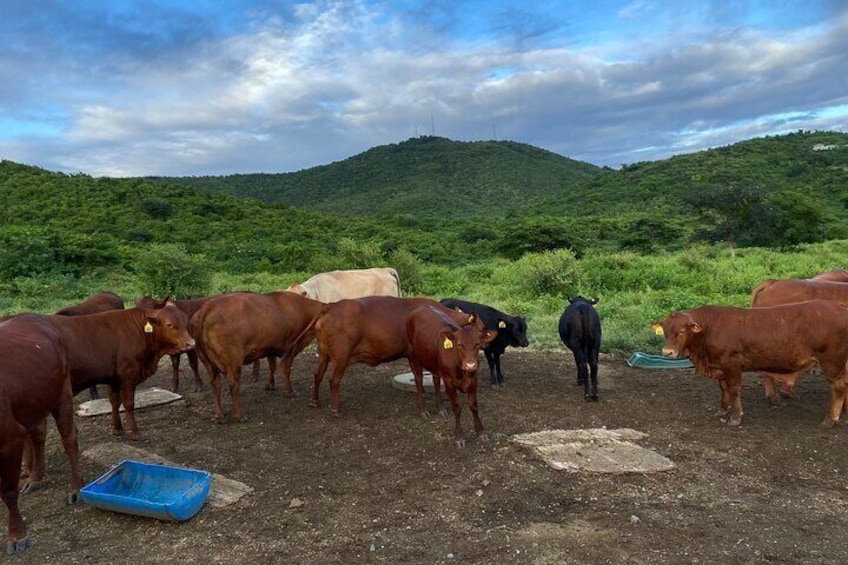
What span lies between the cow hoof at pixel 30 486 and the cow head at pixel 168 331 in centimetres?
193

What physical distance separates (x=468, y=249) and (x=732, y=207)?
48.9 feet

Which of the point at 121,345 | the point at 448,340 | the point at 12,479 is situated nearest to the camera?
the point at 12,479

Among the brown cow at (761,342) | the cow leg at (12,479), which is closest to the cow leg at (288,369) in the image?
the cow leg at (12,479)

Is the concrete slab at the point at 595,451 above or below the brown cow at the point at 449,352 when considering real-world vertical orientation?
below

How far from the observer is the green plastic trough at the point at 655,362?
9.77 metres

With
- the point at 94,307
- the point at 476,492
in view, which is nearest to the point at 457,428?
the point at 476,492

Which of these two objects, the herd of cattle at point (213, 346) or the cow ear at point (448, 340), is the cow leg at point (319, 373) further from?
the cow ear at point (448, 340)

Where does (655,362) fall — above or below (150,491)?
below

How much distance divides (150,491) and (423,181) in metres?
72.3

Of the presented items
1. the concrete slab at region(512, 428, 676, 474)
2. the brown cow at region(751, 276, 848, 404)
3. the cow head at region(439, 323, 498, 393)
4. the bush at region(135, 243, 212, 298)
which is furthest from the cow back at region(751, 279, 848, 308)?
the bush at region(135, 243, 212, 298)

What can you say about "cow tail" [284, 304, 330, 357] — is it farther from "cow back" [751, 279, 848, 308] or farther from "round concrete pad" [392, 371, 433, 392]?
"cow back" [751, 279, 848, 308]

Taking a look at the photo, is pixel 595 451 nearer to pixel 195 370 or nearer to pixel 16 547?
pixel 16 547

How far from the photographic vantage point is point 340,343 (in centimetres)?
796

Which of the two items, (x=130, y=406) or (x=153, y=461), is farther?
(x=130, y=406)
